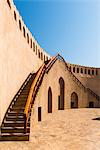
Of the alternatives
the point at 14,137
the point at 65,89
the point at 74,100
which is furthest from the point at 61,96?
the point at 14,137

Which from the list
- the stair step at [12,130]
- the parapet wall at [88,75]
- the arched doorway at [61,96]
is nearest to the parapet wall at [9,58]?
the stair step at [12,130]

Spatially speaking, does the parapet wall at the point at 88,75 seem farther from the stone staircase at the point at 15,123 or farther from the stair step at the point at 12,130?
the stair step at the point at 12,130

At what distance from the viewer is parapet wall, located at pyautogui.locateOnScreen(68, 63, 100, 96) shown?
3725 cm

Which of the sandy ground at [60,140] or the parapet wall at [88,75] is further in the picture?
the parapet wall at [88,75]

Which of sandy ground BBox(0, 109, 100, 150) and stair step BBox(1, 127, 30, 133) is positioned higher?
stair step BBox(1, 127, 30, 133)

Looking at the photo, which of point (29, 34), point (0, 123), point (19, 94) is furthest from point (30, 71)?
point (0, 123)

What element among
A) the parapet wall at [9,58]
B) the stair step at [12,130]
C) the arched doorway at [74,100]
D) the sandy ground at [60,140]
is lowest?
the sandy ground at [60,140]

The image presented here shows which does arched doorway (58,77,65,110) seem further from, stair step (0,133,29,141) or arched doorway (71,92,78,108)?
stair step (0,133,29,141)

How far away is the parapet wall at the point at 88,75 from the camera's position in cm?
3725

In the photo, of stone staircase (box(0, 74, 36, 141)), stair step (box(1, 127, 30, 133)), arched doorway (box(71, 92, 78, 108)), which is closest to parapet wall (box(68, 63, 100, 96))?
arched doorway (box(71, 92, 78, 108))

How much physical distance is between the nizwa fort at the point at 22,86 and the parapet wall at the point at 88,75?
29.6ft

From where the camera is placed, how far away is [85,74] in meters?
38.6

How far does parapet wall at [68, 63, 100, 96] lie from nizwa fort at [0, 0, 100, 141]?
9022 millimetres

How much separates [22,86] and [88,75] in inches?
938
